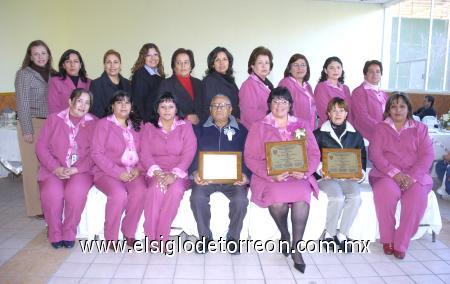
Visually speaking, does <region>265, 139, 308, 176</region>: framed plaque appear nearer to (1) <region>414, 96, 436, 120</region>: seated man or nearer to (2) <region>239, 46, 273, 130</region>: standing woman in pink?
(2) <region>239, 46, 273, 130</region>: standing woman in pink

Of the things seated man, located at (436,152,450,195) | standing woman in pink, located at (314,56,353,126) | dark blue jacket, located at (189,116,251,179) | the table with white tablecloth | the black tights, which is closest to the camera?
the black tights

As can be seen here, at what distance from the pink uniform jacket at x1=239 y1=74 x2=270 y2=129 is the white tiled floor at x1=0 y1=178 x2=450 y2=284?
4.36 feet

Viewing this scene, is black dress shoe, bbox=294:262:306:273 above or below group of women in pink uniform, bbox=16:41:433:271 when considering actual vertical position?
below

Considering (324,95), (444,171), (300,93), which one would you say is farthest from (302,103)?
(444,171)

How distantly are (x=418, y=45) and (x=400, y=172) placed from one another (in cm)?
659

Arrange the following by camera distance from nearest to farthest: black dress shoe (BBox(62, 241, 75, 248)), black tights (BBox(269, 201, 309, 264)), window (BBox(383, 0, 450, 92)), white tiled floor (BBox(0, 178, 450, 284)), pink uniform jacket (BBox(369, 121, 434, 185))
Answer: white tiled floor (BBox(0, 178, 450, 284)) → black tights (BBox(269, 201, 309, 264)) → black dress shoe (BBox(62, 241, 75, 248)) → pink uniform jacket (BBox(369, 121, 434, 185)) → window (BBox(383, 0, 450, 92))

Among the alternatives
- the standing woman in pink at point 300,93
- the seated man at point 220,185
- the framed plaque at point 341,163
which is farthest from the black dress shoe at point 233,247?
the standing woman in pink at point 300,93

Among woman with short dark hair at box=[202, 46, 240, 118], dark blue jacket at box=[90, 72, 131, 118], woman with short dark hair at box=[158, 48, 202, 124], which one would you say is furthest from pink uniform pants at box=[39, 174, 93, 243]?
Answer: woman with short dark hair at box=[202, 46, 240, 118]

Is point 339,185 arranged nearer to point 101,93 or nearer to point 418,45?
point 101,93

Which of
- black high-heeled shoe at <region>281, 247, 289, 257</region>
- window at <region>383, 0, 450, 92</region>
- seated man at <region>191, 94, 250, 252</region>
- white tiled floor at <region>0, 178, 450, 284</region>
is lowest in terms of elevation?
white tiled floor at <region>0, 178, 450, 284</region>

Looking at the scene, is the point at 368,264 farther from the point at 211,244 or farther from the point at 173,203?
the point at 173,203

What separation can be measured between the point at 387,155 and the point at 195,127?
1800mm

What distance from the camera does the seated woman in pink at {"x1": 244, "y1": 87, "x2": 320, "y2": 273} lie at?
296 cm

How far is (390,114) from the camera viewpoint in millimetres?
3465
